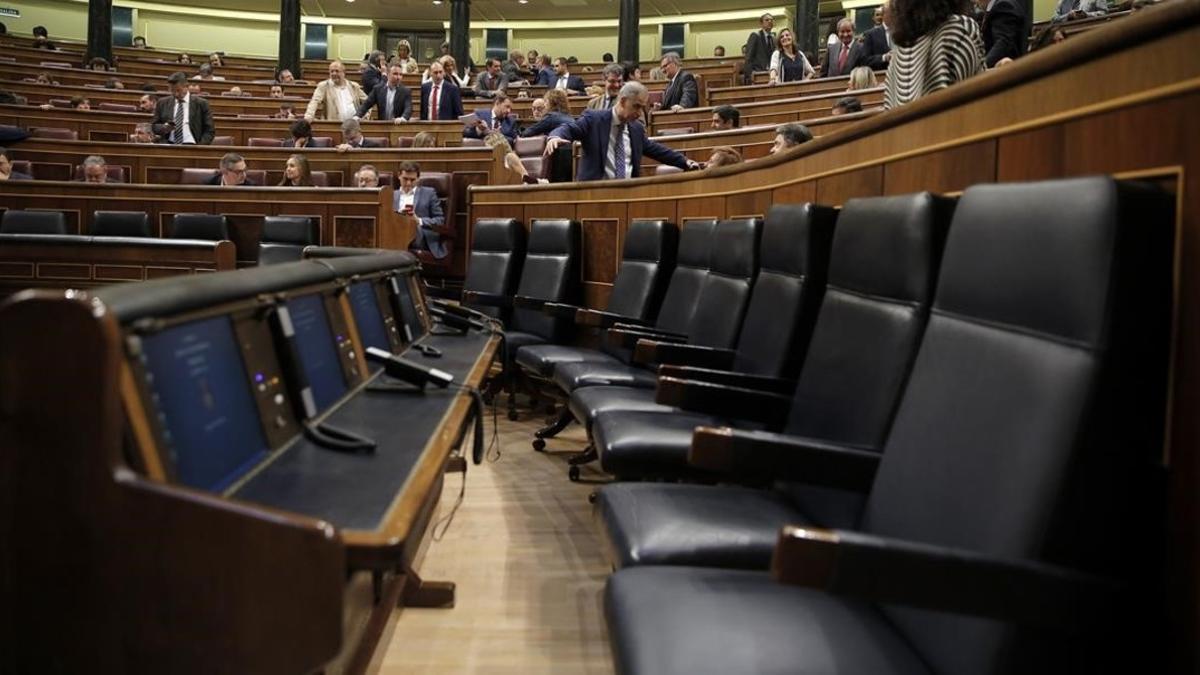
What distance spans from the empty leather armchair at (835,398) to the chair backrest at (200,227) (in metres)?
3.31

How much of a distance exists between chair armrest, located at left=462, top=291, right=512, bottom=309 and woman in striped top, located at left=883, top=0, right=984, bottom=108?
1.82 m

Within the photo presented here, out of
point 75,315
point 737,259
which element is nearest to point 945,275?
point 75,315

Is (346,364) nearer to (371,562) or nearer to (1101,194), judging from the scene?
(371,562)

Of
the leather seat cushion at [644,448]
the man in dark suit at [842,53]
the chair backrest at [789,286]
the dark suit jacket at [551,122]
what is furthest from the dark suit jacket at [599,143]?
the man in dark suit at [842,53]

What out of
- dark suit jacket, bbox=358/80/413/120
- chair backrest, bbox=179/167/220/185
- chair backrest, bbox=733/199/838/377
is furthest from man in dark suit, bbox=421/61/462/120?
chair backrest, bbox=733/199/838/377

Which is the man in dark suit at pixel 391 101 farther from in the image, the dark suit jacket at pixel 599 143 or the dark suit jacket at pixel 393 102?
the dark suit jacket at pixel 599 143

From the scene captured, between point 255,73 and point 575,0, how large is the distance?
5043mm

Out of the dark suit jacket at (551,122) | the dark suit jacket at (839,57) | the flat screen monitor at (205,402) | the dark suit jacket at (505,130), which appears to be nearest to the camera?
the flat screen monitor at (205,402)

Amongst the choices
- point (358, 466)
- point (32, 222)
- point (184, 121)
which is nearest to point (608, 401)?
point (358, 466)

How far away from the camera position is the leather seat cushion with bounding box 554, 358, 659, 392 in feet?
7.27

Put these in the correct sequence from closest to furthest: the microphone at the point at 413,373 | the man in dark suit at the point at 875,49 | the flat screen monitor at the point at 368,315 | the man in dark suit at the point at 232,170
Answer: the microphone at the point at 413,373 → the flat screen monitor at the point at 368,315 → the man in dark suit at the point at 232,170 → the man in dark suit at the point at 875,49

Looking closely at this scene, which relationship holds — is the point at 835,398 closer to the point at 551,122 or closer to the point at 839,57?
the point at 551,122

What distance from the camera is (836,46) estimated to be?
720 centimetres

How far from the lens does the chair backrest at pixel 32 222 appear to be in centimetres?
414
